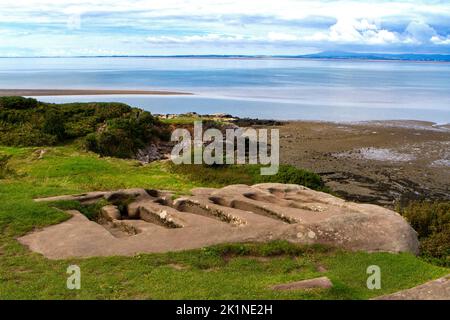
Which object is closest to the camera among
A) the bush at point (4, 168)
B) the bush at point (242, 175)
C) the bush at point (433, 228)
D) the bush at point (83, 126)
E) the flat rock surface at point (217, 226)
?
the flat rock surface at point (217, 226)

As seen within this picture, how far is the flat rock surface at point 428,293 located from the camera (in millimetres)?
10703

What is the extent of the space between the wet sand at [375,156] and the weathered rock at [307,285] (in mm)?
21862

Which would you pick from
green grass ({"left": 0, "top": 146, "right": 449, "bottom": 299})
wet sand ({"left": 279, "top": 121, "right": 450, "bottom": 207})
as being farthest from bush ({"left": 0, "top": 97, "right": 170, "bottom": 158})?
green grass ({"left": 0, "top": 146, "right": 449, "bottom": 299})

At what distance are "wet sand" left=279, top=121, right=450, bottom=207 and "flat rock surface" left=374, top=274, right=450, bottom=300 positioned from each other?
71.1 ft

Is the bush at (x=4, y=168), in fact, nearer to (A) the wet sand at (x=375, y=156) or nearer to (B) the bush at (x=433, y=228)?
(B) the bush at (x=433, y=228)

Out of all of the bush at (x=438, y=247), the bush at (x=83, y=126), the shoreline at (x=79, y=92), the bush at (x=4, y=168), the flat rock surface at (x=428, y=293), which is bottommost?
the bush at (x=438, y=247)

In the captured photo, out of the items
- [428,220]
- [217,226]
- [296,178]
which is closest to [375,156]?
[296,178]

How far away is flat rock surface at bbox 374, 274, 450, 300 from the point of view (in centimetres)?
1070

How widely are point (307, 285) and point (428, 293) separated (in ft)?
8.45

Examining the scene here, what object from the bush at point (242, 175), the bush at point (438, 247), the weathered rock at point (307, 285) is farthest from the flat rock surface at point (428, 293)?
the bush at point (242, 175)

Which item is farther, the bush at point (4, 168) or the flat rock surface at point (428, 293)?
the bush at point (4, 168)

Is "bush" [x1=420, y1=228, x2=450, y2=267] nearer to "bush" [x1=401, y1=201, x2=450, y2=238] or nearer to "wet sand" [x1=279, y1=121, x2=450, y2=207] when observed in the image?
"bush" [x1=401, y1=201, x2=450, y2=238]

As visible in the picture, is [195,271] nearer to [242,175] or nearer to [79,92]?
[242,175]

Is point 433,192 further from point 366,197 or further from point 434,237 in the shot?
point 434,237
